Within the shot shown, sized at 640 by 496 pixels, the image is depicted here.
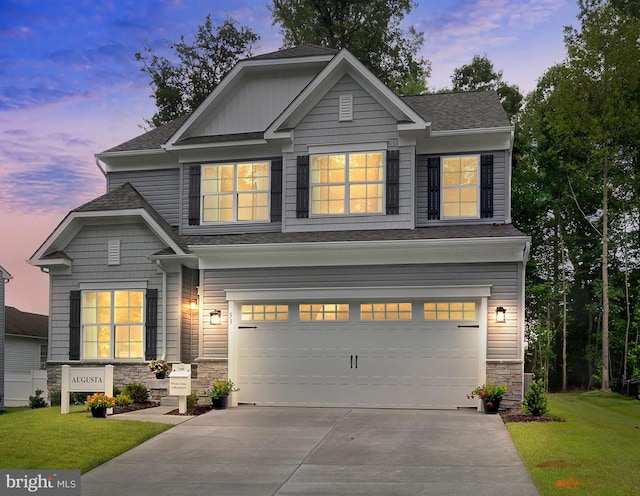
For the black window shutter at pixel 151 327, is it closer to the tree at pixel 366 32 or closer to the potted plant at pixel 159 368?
the potted plant at pixel 159 368

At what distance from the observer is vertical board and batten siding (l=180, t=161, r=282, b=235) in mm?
18656

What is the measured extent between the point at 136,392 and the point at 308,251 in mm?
5176

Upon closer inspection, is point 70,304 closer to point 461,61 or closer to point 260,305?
point 260,305

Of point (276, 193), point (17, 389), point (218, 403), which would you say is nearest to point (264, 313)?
point (218, 403)

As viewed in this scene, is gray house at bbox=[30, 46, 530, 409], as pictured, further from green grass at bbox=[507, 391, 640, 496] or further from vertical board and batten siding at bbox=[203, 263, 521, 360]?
green grass at bbox=[507, 391, 640, 496]

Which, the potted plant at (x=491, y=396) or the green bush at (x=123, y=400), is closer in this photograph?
the potted plant at (x=491, y=396)

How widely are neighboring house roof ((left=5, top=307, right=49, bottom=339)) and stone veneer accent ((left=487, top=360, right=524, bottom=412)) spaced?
75.0ft

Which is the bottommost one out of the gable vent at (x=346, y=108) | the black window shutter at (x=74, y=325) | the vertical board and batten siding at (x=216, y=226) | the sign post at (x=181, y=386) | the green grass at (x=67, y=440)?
the green grass at (x=67, y=440)

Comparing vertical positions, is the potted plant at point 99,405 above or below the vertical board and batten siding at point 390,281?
below

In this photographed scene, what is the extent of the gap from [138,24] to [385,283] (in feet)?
66.2

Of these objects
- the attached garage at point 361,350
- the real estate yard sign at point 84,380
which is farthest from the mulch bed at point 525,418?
the real estate yard sign at point 84,380

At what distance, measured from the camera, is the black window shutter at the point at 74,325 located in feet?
61.5

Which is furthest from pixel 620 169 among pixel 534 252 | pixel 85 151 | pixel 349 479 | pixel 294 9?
pixel 349 479

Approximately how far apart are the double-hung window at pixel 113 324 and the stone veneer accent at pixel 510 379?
27.4ft
